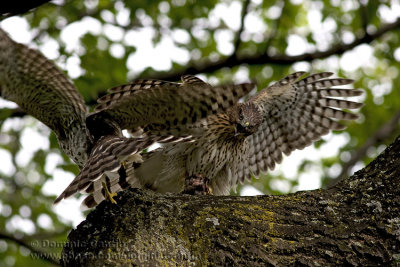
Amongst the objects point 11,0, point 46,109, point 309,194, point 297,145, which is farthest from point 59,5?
point 309,194

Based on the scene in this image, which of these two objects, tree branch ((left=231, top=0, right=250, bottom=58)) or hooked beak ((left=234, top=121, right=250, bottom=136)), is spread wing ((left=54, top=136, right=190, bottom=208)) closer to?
hooked beak ((left=234, top=121, right=250, bottom=136))

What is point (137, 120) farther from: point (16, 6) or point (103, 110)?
point (16, 6)

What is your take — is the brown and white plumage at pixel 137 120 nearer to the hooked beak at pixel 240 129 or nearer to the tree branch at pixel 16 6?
the hooked beak at pixel 240 129

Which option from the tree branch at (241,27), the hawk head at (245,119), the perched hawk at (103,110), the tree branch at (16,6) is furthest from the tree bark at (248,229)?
the tree branch at (241,27)

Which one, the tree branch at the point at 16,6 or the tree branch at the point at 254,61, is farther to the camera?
the tree branch at the point at 254,61

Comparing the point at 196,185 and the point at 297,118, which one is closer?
the point at 196,185

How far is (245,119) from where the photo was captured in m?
5.54

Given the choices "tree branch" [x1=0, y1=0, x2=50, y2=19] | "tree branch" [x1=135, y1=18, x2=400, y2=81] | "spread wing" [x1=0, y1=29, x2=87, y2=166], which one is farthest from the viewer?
"tree branch" [x1=135, y1=18, x2=400, y2=81]

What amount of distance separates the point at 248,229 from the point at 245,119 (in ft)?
7.68

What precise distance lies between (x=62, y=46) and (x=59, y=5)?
1.50 m

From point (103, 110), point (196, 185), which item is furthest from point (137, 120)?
point (196, 185)

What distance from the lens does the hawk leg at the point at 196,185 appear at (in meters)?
5.39

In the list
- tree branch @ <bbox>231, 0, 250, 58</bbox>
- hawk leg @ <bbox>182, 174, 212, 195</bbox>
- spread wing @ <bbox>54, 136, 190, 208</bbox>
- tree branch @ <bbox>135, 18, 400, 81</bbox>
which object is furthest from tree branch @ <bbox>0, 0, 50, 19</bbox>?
tree branch @ <bbox>135, 18, 400, 81</bbox>

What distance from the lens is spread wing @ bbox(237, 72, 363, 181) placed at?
6430 millimetres
